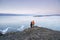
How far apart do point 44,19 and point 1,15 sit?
25.0 inches

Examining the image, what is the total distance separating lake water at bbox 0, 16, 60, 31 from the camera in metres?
1.35

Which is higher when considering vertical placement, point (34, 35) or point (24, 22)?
point (24, 22)

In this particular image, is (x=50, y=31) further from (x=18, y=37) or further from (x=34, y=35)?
(x=18, y=37)

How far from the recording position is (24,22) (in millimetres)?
1370

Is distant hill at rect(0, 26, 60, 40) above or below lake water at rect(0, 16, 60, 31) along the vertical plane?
below

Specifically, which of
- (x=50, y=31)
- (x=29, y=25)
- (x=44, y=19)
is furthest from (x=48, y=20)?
(x=29, y=25)

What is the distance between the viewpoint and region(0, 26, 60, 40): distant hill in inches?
52.2

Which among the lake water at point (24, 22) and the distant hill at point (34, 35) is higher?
the lake water at point (24, 22)

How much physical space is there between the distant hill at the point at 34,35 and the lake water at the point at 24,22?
0.20 feet

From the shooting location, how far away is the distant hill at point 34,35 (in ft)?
4.35

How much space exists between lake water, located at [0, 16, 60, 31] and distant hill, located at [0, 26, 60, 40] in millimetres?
60

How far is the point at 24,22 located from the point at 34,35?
0.78 feet

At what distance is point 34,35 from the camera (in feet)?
4.39

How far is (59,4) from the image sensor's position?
1.42 m
